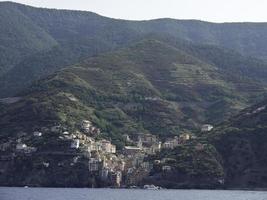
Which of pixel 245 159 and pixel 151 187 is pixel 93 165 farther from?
pixel 245 159

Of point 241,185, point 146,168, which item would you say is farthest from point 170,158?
point 241,185

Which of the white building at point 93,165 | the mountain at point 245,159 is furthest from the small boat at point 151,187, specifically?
the mountain at point 245,159

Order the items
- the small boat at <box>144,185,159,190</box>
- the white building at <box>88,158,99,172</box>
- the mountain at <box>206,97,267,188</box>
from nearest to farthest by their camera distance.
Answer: the mountain at <box>206,97,267,188</box>
the small boat at <box>144,185,159,190</box>
the white building at <box>88,158,99,172</box>

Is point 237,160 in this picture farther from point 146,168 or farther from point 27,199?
point 27,199

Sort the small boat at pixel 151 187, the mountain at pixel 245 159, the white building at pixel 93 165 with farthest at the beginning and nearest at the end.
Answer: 1. the white building at pixel 93 165
2. the small boat at pixel 151 187
3. the mountain at pixel 245 159

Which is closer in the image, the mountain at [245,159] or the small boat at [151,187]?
the mountain at [245,159]

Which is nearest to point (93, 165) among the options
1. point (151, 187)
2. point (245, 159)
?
point (151, 187)

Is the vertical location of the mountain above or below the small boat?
above

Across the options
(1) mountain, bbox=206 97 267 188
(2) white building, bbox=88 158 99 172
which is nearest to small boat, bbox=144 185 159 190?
(2) white building, bbox=88 158 99 172

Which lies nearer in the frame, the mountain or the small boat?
the mountain

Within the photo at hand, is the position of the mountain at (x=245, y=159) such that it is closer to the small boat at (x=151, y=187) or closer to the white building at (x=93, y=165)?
the small boat at (x=151, y=187)

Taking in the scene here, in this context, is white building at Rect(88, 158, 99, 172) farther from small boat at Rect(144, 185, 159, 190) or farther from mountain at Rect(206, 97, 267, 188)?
mountain at Rect(206, 97, 267, 188)
